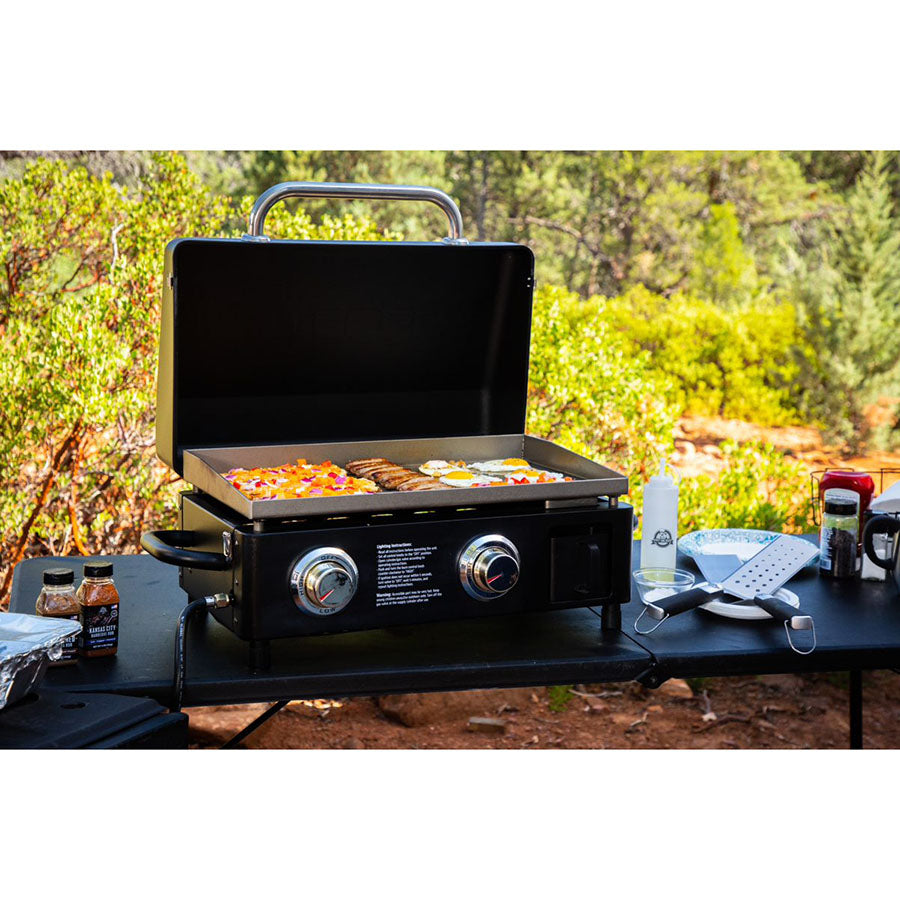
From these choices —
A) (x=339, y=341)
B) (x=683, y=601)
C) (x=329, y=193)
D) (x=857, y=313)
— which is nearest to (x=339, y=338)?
(x=339, y=341)

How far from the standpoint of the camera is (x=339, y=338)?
252cm

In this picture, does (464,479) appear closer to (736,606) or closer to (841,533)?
(736,606)

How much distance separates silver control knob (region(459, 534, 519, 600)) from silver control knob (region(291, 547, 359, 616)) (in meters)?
0.21

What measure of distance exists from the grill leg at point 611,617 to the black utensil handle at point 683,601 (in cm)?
9

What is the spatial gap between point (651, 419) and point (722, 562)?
2.44 m

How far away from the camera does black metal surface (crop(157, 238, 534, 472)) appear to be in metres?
2.32

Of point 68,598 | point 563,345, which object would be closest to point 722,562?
point 68,598

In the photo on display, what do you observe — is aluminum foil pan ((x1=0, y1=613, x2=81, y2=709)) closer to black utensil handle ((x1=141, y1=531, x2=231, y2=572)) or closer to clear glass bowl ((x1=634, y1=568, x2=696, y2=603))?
black utensil handle ((x1=141, y1=531, x2=231, y2=572))

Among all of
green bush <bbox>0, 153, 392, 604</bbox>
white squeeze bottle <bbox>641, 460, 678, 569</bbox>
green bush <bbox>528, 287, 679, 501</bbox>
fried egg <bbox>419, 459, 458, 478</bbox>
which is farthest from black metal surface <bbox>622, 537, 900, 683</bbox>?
green bush <bbox>0, 153, 392, 604</bbox>

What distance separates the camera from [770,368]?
270 inches

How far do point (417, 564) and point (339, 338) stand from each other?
2.43ft

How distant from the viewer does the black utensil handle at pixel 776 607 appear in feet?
7.20

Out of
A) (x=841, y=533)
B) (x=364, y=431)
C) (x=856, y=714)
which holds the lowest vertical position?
(x=856, y=714)

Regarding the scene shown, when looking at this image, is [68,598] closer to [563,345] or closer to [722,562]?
[722,562]
